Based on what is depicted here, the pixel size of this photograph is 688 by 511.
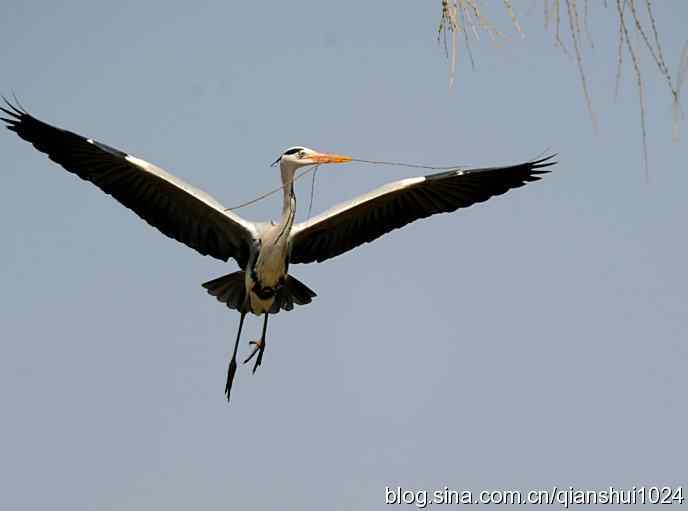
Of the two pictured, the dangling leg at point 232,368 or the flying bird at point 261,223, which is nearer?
the flying bird at point 261,223

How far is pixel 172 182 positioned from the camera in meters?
9.06

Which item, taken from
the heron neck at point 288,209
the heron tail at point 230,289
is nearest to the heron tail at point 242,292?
the heron tail at point 230,289

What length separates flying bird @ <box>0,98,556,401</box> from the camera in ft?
29.5

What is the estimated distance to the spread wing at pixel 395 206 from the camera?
9242 mm

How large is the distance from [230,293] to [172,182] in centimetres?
129

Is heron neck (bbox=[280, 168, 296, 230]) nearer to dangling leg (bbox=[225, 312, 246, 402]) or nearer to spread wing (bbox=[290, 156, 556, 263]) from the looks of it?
spread wing (bbox=[290, 156, 556, 263])

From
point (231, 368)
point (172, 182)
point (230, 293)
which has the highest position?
point (172, 182)

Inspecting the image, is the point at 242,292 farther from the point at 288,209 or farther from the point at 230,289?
the point at 288,209

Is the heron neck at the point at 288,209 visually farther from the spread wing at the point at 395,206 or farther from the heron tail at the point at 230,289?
the heron tail at the point at 230,289

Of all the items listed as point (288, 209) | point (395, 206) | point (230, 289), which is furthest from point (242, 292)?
point (395, 206)

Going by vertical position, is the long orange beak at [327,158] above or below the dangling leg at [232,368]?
above

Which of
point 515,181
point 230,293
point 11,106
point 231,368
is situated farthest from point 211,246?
point 515,181

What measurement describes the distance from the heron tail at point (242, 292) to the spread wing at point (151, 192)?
18 centimetres

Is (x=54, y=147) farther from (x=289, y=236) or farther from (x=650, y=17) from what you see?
(x=650, y=17)
